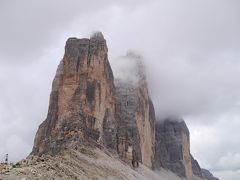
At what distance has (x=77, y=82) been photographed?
393 feet

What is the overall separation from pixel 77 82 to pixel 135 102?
46.4m

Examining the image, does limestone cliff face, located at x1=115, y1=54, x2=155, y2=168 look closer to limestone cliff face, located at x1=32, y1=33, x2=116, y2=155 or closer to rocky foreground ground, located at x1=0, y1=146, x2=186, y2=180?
limestone cliff face, located at x1=32, y1=33, x2=116, y2=155

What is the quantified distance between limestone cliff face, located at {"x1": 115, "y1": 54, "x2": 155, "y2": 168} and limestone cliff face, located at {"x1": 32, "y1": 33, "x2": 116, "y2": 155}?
52.6 feet

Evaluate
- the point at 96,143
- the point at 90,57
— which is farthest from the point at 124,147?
the point at 90,57

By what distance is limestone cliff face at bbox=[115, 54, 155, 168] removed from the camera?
157 metres

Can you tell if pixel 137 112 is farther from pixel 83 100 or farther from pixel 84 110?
pixel 84 110

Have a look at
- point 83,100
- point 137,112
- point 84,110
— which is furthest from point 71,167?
point 137,112

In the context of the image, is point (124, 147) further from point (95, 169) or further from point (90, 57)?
point (95, 169)

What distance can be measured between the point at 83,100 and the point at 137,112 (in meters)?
49.9

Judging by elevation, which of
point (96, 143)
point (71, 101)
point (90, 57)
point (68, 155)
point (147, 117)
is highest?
point (147, 117)

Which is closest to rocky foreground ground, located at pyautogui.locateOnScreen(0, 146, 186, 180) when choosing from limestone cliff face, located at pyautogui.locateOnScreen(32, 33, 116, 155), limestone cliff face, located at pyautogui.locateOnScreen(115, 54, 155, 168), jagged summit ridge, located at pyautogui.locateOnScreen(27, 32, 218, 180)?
jagged summit ridge, located at pyautogui.locateOnScreen(27, 32, 218, 180)

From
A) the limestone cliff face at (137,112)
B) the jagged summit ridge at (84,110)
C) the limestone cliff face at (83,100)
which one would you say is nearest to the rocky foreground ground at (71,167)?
the jagged summit ridge at (84,110)

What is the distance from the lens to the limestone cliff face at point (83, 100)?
11088 cm

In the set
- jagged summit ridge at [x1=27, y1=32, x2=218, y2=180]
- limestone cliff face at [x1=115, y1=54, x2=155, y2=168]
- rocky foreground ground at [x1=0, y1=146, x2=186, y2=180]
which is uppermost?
limestone cliff face at [x1=115, y1=54, x2=155, y2=168]
